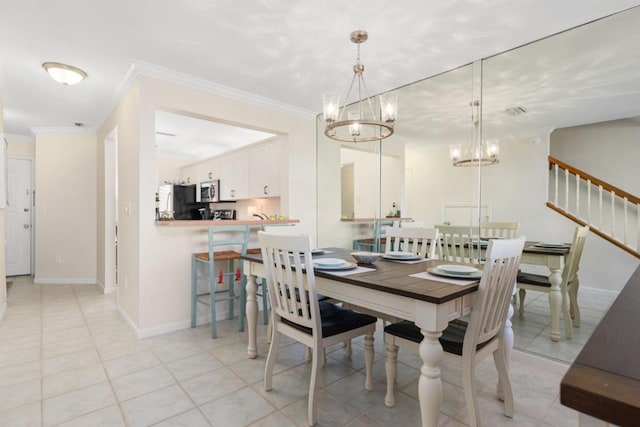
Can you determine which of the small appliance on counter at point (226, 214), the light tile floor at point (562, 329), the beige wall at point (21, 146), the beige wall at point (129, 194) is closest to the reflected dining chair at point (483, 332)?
the light tile floor at point (562, 329)

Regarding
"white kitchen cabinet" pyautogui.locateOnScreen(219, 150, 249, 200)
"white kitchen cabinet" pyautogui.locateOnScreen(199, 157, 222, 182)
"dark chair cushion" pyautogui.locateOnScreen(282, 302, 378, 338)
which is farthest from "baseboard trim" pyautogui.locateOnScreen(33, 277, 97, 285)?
"dark chair cushion" pyautogui.locateOnScreen(282, 302, 378, 338)

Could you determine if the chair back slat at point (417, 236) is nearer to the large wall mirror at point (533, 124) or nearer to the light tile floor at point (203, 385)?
the large wall mirror at point (533, 124)

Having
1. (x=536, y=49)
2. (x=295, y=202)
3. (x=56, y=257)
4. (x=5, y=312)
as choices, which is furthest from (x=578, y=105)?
(x=56, y=257)

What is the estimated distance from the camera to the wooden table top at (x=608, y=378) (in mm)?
488

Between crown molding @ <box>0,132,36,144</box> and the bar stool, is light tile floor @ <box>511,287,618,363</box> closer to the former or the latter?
the bar stool

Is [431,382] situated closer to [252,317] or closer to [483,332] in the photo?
[483,332]

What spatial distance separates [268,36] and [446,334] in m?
2.28

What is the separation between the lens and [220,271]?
131 inches

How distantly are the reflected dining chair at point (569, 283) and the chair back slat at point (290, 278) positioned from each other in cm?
202

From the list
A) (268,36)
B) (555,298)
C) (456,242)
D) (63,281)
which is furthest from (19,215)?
(555,298)

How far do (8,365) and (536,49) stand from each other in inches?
180

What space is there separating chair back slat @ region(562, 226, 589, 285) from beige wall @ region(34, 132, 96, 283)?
6.01 m

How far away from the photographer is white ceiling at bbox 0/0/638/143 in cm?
201

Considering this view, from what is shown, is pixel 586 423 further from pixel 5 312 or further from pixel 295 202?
pixel 5 312
